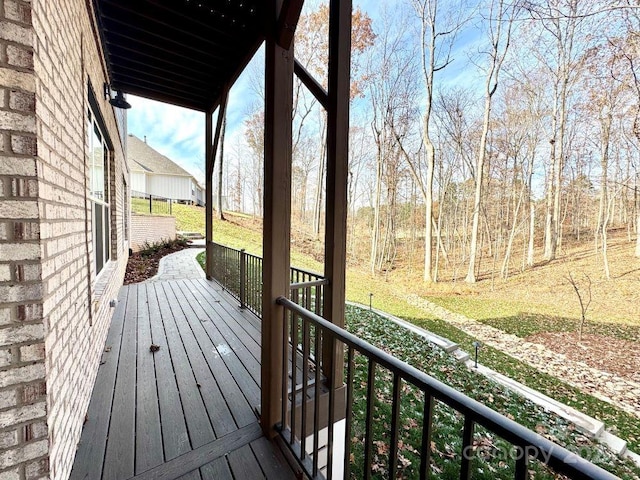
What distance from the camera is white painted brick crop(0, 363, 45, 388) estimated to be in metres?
1.00

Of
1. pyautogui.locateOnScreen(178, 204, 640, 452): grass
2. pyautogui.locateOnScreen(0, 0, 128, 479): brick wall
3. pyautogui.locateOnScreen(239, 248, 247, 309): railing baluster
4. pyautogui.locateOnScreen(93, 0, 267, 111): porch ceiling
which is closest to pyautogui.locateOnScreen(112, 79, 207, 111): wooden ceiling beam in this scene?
pyautogui.locateOnScreen(93, 0, 267, 111): porch ceiling

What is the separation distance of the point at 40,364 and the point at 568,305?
38.5 ft

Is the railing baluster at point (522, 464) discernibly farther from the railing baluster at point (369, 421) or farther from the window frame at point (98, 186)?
the window frame at point (98, 186)

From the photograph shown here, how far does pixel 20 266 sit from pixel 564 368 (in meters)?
8.12

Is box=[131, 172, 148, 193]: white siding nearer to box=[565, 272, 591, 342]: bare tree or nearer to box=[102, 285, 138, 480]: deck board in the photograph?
box=[102, 285, 138, 480]: deck board

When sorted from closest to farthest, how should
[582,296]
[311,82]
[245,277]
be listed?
[311,82] → [245,277] → [582,296]

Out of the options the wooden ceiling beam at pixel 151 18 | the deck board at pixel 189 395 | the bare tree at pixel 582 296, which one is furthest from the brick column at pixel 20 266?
the bare tree at pixel 582 296

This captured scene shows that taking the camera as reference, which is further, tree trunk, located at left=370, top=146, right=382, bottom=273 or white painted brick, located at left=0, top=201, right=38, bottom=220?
tree trunk, located at left=370, top=146, right=382, bottom=273

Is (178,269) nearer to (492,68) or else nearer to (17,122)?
(17,122)

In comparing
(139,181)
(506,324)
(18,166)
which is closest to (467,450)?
(18,166)

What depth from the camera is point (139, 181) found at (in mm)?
18312

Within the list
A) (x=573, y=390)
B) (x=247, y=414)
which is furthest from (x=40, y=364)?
(x=573, y=390)

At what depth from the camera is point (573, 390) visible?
16.5ft

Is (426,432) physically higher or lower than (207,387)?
higher
